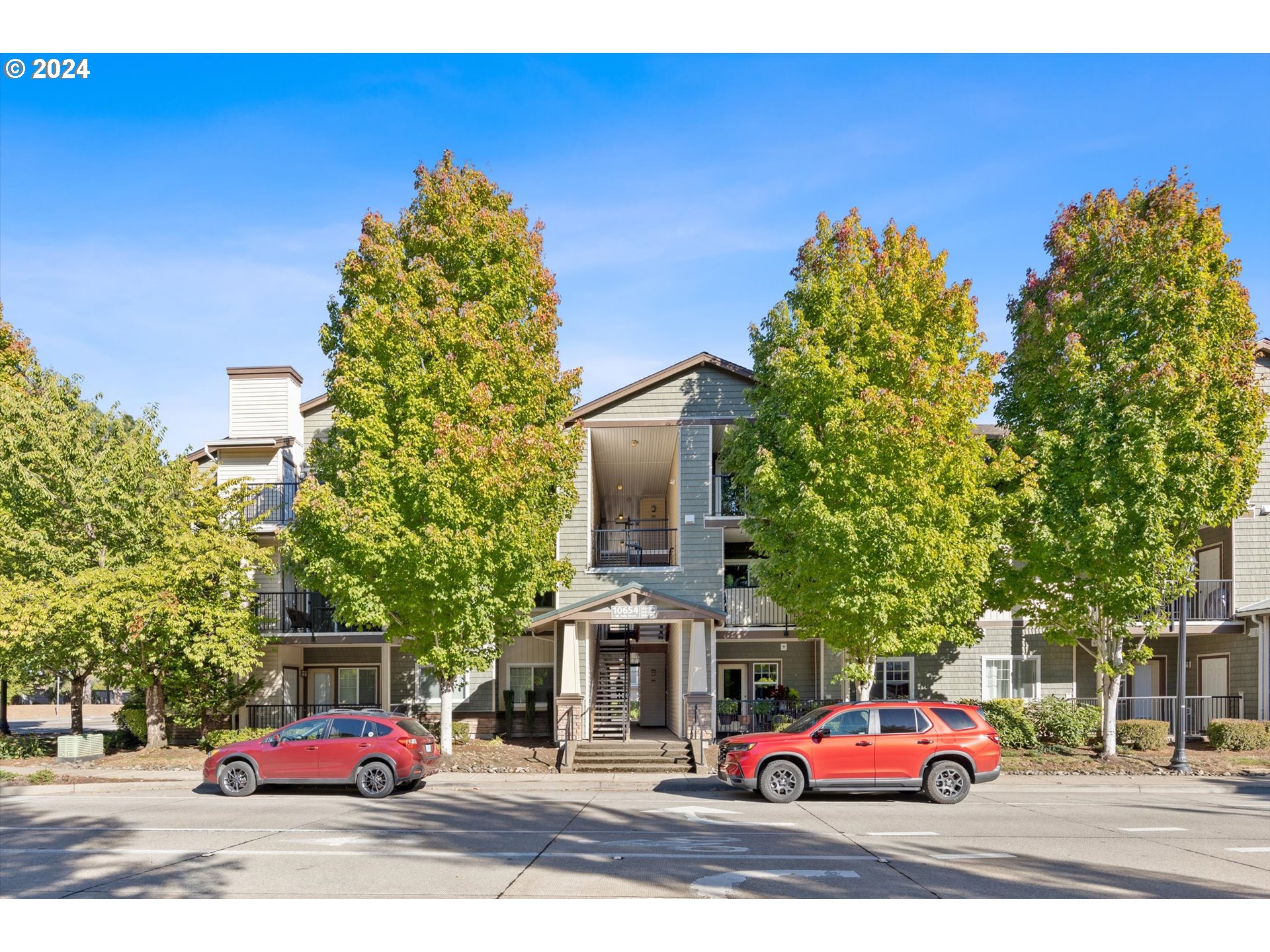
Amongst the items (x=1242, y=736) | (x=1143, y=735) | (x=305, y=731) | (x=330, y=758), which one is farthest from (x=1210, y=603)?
(x=305, y=731)

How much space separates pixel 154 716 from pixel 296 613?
457 centimetres

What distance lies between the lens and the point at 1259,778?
840 inches

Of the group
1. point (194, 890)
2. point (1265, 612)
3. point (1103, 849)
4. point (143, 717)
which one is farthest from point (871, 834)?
point (143, 717)

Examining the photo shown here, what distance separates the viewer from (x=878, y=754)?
55.5 ft

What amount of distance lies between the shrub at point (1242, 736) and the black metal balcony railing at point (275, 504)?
2604 centimetres

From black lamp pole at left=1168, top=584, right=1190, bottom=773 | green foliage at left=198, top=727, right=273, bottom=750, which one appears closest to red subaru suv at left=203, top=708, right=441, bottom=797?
green foliage at left=198, top=727, right=273, bottom=750

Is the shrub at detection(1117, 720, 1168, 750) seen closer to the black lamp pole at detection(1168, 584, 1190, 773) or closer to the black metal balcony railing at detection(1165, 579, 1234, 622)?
the black lamp pole at detection(1168, 584, 1190, 773)

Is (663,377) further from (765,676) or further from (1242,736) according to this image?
(1242,736)

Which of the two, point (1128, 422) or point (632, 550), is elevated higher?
point (1128, 422)

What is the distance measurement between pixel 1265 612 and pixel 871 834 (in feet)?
63.8

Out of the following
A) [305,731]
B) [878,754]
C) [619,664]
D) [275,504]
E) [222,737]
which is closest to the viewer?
[878,754]

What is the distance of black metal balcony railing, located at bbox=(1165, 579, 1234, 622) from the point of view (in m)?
27.8

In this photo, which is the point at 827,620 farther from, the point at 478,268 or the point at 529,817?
the point at 478,268

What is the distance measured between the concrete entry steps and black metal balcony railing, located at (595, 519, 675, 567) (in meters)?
6.38
